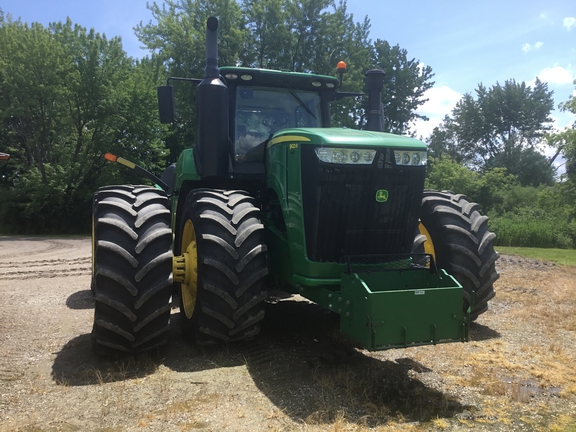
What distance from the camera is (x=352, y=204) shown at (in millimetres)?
4504

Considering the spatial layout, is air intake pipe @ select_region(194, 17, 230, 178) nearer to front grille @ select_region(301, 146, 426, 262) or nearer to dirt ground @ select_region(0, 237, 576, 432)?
front grille @ select_region(301, 146, 426, 262)

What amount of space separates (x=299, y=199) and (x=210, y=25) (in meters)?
2.31

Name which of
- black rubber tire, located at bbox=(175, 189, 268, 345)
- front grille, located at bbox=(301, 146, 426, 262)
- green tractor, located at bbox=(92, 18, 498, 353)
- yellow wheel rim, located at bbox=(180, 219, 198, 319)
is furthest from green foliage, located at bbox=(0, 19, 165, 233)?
front grille, located at bbox=(301, 146, 426, 262)

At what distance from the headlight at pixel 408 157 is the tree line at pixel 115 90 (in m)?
18.9

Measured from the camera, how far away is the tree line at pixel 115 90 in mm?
24094

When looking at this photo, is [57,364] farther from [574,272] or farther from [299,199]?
[574,272]

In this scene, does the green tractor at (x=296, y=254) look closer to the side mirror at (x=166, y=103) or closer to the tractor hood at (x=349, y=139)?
the tractor hood at (x=349, y=139)

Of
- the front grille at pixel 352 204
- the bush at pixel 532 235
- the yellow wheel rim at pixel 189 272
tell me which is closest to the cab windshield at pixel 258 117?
the yellow wheel rim at pixel 189 272

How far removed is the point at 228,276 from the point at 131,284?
0.82 meters

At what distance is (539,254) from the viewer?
14.5m

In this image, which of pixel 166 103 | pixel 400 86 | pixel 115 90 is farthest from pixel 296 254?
pixel 400 86

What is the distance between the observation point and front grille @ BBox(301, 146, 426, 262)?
14.5 feet

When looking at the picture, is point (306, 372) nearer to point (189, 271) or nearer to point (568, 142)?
point (189, 271)

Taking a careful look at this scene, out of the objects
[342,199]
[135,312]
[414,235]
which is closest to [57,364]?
[135,312]
